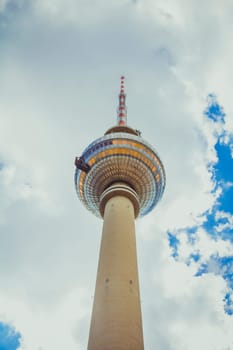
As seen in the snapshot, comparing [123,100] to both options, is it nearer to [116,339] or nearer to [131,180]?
[131,180]

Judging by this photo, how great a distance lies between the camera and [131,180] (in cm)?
3781

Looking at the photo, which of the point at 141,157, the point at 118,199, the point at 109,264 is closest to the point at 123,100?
the point at 141,157

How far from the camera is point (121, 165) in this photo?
37.3m

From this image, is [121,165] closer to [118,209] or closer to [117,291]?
[118,209]

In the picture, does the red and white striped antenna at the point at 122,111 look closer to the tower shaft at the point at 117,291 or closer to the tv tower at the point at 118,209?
the tv tower at the point at 118,209

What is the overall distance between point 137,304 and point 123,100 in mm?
31621

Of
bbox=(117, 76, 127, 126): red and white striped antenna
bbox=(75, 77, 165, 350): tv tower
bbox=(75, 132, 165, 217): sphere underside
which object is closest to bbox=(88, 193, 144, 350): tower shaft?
bbox=(75, 77, 165, 350): tv tower

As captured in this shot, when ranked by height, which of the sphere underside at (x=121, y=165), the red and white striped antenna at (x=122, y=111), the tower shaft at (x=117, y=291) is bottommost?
the tower shaft at (x=117, y=291)

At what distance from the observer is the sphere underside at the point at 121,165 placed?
37375 millimetres

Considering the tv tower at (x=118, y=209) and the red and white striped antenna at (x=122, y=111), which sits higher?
the red and white striped antenna at (x=122, y=111)

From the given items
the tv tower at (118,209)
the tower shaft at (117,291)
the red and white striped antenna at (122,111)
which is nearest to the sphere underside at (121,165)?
the tv tower at (118,209)

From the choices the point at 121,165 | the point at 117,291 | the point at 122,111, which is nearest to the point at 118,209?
the point at 121,165

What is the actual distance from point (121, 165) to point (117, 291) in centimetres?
1535

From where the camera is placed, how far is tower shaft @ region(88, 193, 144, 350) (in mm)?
22891
